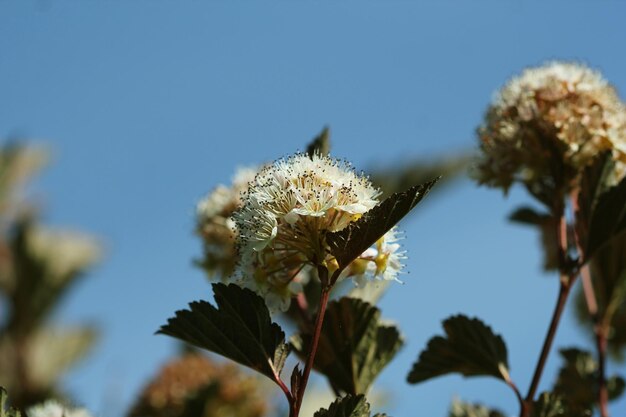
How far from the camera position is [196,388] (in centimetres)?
301

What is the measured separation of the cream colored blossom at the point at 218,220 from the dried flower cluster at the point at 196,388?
1.03 metres

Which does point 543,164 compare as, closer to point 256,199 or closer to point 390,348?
point 390,348

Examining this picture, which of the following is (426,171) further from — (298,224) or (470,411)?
(298,224)

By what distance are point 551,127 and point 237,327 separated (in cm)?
89

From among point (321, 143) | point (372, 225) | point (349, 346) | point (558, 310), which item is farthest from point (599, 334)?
point (372, 225)

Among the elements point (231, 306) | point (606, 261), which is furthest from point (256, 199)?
point (606, 261)

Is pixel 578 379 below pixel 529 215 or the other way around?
below

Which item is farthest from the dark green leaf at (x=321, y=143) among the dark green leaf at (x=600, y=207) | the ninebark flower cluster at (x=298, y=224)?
the dark green leaf at (x=600, y=207)

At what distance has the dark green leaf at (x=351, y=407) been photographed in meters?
1.08

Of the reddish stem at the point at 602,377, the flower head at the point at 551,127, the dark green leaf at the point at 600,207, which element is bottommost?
the reddish stem at the point at 602,377

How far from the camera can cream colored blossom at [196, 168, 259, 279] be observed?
6.83 feet

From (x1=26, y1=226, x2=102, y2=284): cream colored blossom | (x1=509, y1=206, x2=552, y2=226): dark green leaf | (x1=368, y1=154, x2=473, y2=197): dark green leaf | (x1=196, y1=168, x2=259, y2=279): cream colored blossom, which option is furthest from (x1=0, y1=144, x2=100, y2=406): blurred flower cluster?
(x1=509, y1=206, x2=552, y2=226): dark green leaf

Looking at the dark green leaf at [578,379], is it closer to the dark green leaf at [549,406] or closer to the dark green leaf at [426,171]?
the dark green leaf at [549,406]

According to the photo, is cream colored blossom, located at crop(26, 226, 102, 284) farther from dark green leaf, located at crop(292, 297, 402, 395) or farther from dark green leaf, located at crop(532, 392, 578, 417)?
dark green leaf, located at crop(532, 392, 578, 417)
